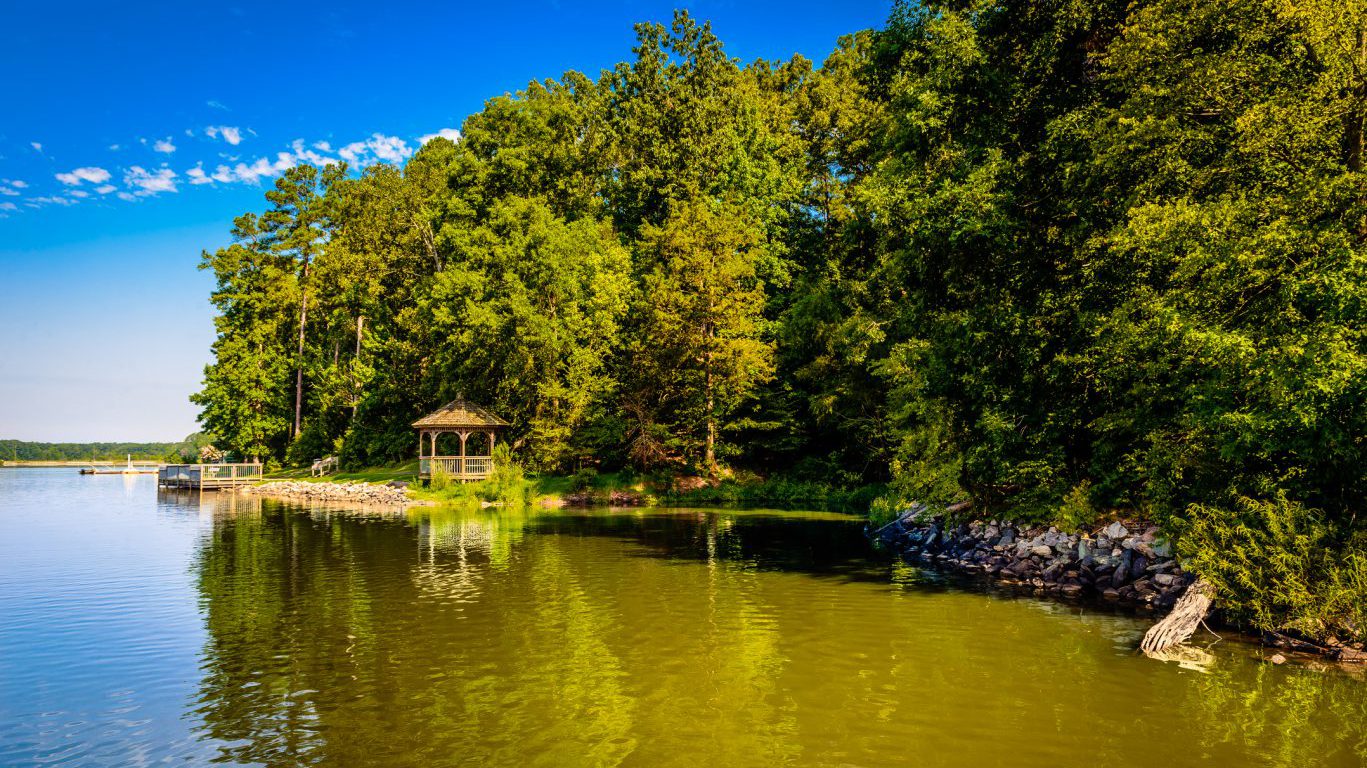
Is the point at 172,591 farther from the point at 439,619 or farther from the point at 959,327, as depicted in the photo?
the point at 959,327

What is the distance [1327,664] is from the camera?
10.2 meters

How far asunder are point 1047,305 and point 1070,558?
564cm

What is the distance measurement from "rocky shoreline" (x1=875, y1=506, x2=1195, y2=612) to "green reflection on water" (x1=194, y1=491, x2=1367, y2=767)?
1.71m

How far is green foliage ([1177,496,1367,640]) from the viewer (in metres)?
10.3

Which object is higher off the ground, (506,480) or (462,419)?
(462,419)

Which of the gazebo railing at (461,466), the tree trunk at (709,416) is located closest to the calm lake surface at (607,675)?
the gazebo railing at (461,466)

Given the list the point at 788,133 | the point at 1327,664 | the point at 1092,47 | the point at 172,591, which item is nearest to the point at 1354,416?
the point at 1327,664

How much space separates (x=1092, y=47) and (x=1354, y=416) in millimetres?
11597

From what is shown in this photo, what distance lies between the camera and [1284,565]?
425 inches

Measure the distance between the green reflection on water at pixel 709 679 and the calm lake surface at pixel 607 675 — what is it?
0.04m

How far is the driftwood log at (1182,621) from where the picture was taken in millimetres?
10977

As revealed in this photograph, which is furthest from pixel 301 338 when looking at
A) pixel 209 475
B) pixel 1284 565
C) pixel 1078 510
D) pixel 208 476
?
pixel 1284 565

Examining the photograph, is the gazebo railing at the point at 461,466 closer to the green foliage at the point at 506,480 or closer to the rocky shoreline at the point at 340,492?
the green foliage at the point at 506,480

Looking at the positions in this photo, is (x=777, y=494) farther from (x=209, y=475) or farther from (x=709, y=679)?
(x=209, y=475)
